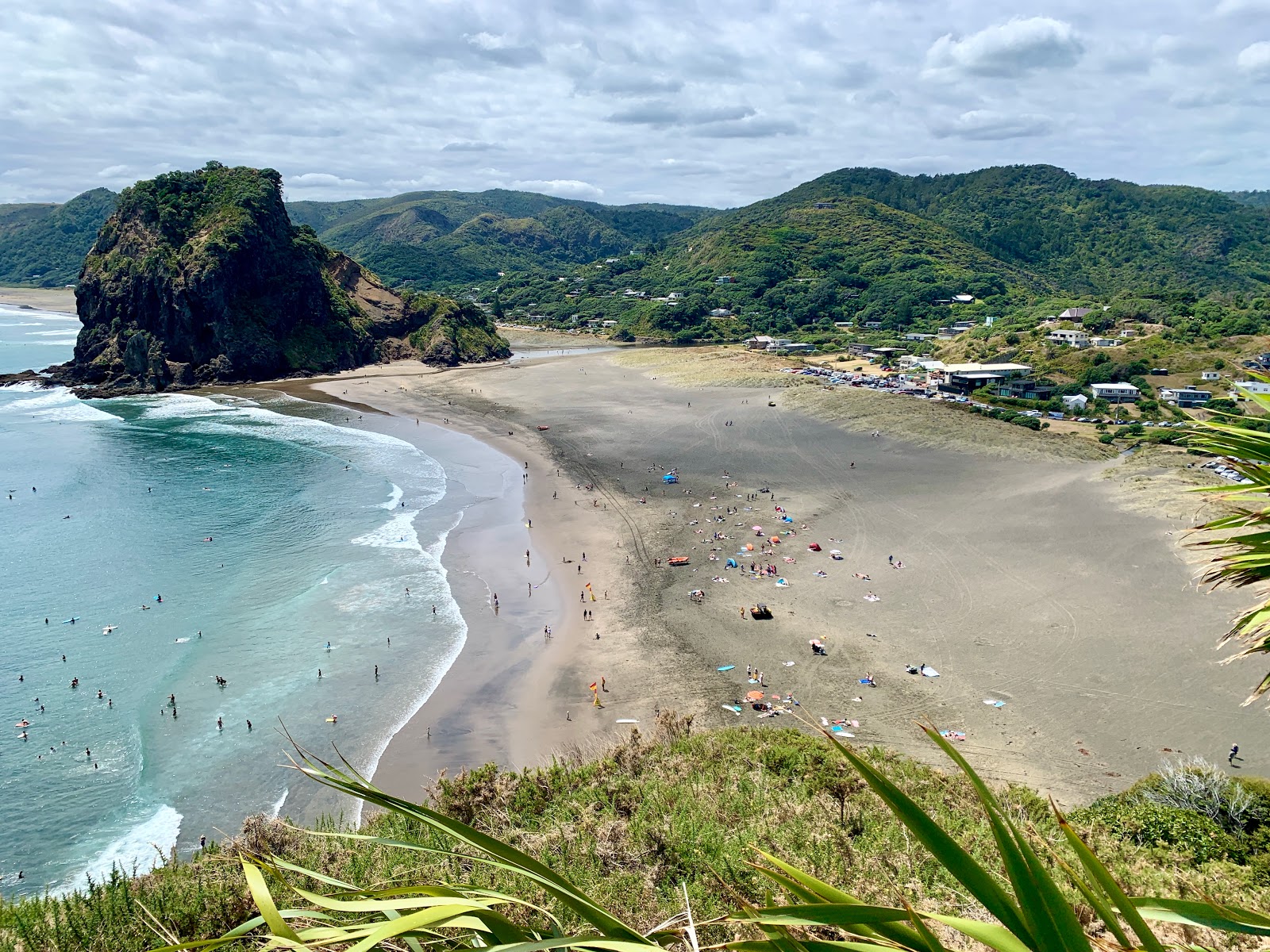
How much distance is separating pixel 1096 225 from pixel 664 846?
156 metres

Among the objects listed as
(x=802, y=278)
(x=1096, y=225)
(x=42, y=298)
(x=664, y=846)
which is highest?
(x=1096, y=225)

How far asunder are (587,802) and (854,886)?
16.4ft

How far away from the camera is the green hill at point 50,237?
165625mm

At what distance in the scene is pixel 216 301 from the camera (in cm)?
6950

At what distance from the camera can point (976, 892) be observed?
70.4 inches

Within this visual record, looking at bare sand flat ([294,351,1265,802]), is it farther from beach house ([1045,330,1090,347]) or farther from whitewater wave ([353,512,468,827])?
beach house ([1045,330,1090,347])

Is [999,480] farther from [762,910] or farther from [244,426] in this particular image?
[244,426]

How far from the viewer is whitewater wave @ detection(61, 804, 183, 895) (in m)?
14.4

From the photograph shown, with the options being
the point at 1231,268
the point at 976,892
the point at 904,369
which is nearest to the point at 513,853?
the point at 976,892

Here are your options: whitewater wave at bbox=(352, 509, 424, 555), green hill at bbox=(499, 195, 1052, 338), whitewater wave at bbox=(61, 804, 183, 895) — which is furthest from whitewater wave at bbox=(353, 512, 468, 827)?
green hill at bbox=(499, 195, 1052, 338)

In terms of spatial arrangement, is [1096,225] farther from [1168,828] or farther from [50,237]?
[50,237]

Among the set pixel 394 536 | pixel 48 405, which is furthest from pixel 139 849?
pixel 48 405

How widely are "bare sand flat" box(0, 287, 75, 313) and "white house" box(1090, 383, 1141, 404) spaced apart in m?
146

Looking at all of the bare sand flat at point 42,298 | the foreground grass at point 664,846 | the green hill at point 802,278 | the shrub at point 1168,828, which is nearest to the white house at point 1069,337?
the green hill at point 802,278
